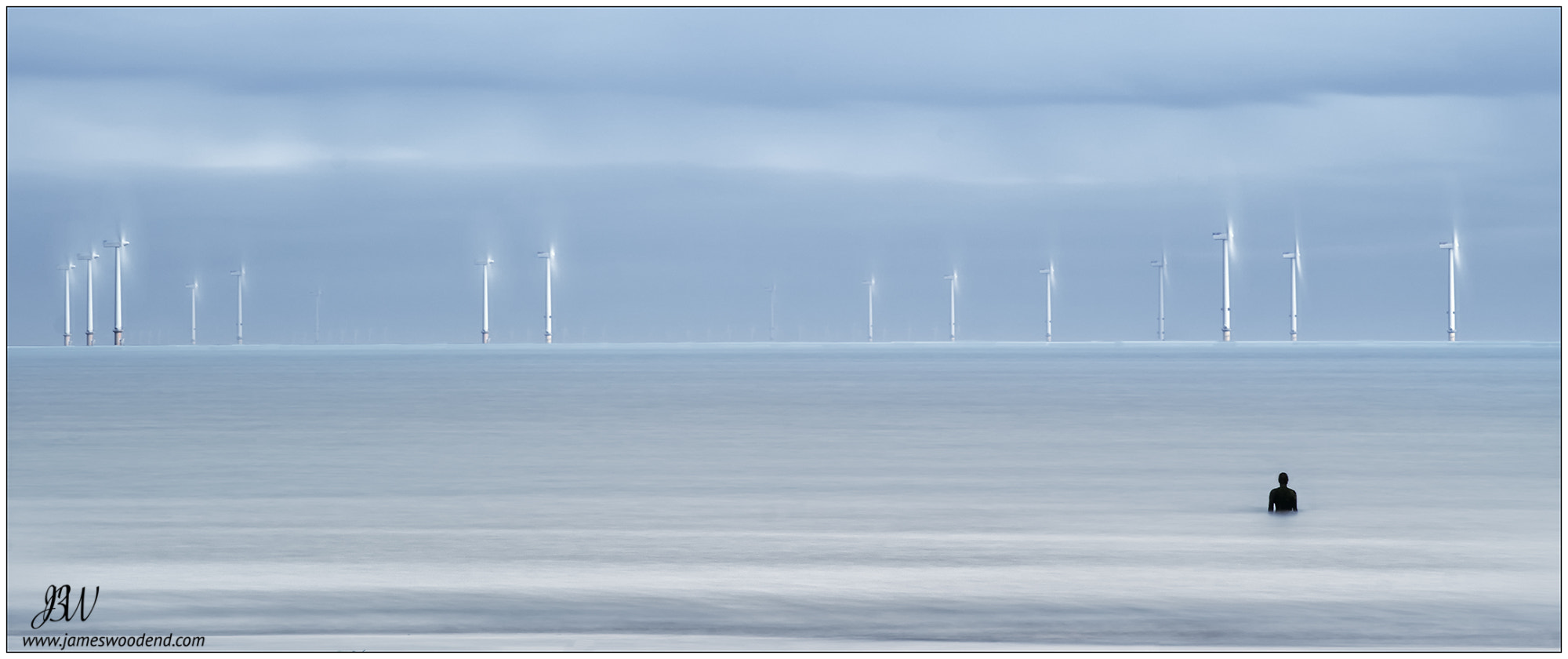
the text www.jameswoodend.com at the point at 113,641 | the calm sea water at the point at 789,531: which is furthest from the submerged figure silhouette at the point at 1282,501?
the text www.jameswoodend.com at the point at 113,641

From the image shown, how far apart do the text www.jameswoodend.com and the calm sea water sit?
0.57 feet

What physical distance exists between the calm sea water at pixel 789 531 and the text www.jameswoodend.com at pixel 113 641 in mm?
174

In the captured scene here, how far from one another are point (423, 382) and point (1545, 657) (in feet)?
229

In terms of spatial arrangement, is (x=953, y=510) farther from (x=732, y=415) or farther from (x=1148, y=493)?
(x=732, y=415)

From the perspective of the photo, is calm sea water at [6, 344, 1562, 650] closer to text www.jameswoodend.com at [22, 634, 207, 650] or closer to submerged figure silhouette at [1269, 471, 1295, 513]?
text www.jameswoodend.com at [22, 634, 207, 650]

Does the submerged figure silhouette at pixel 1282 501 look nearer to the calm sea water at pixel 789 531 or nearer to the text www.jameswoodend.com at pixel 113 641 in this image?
the calm sea water at pixel 789 531

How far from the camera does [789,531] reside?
19219 mm

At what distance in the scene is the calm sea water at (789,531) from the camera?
44.0ft

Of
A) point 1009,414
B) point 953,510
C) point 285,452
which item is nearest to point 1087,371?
point 1009,414

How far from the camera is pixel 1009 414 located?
4606 centimetres

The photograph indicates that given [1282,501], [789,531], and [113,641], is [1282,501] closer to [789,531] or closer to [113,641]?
[789,531]

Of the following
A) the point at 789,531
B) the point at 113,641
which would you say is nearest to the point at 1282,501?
the point at 789,531

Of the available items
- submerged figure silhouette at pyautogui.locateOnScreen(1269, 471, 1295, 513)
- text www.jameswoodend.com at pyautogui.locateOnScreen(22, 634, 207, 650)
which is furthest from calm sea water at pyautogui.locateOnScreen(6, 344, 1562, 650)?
submerged figure silhouette at pyautogui.locateOnScreen(1269, 471, 1295, 513)

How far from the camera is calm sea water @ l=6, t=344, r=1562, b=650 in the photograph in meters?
13.4
